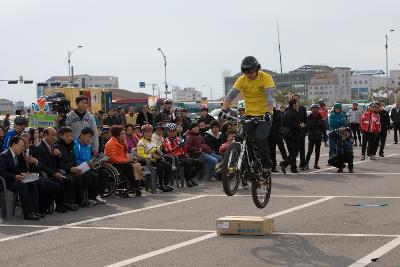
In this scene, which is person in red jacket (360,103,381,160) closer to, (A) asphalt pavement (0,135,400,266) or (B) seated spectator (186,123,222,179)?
(B) seated spectator (186,123,222,179)

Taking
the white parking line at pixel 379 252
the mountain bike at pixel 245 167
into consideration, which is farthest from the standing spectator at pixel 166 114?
the white parking line at pixel 379 252

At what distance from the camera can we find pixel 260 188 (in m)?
11.5

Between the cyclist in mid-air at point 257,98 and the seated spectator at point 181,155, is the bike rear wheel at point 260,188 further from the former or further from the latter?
the seated spectator at point 181,155

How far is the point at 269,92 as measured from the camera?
11.1m

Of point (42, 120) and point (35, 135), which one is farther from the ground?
point (42, 120)

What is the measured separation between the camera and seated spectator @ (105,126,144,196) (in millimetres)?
15727

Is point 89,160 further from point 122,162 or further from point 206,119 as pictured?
point 206,119

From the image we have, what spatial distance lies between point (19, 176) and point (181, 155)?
19.0 ft

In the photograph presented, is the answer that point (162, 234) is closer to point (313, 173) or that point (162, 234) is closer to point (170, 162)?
point (170, 162)

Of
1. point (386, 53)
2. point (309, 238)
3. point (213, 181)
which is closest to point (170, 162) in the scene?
point (213, 181)

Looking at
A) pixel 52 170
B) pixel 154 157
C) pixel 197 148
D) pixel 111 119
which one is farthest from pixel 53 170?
pixel 111 119

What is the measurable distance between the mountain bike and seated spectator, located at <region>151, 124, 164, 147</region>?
6154 millimetres

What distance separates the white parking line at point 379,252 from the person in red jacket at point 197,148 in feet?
30.5

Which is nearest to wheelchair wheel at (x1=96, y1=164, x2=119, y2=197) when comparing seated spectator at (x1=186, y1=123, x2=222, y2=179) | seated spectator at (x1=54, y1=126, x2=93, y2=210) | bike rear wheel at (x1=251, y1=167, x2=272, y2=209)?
seated spectator at (x1=54, y1=126, x2=93, y2=210)
